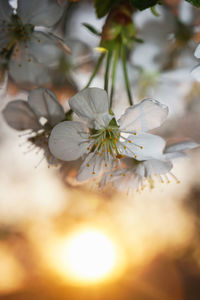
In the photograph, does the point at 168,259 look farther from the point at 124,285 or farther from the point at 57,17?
the point at 57,17

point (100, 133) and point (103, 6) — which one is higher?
point (103, 6)

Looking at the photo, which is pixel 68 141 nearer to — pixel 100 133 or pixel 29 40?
pixel 100 133

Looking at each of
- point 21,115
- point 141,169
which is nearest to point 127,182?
point 141,169

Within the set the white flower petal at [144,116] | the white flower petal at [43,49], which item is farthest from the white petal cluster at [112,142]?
the white flower petal at [43,49]

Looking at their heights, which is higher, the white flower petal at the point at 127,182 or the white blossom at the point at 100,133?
the white blossom at the point at 100,133

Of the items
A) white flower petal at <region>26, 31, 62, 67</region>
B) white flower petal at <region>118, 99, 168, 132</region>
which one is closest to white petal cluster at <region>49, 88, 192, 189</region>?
white flower petal at <region>118, 99, 168, 132</region>

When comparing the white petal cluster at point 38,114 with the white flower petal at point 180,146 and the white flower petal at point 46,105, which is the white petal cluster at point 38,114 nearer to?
the white flower petal at point 46,105

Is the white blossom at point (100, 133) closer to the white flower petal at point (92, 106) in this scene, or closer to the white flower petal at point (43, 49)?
the white flower petal at point (92, 106)

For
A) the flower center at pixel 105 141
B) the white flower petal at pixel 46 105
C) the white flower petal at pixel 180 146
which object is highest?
the white flower petal at pixel 46 105
